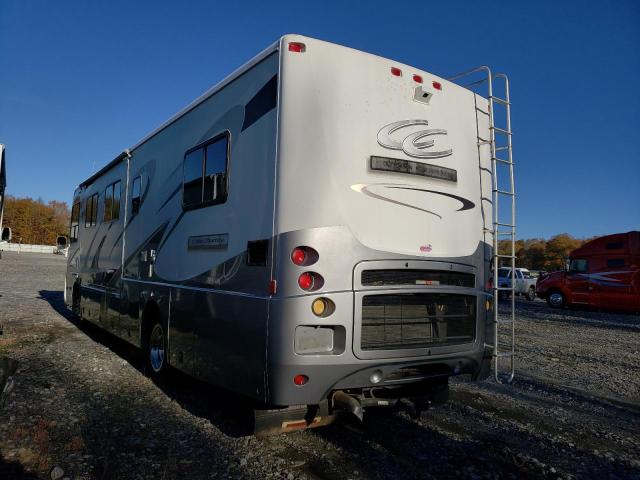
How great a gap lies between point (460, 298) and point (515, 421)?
4.80 feet

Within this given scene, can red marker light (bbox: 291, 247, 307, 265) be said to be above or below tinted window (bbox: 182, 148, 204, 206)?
below

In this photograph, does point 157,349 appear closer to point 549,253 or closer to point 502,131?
point 502,131

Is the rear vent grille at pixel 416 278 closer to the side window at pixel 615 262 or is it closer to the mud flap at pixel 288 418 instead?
the mud flap at pixel 288 418

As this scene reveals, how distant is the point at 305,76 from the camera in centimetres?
337

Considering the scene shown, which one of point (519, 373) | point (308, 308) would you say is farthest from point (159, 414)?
point (519, 373)

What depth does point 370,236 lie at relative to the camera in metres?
3.45

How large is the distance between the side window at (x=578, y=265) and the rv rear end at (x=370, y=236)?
50.5 ft

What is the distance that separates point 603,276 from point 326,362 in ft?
54.8

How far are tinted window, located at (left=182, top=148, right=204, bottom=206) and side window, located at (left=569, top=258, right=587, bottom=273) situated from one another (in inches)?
669

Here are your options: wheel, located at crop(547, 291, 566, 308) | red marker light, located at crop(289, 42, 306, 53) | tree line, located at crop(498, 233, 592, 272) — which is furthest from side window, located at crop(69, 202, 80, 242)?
tree line, located at crop(498, 233, 592, 272)

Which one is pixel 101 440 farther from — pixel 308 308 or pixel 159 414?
pixel 308 308

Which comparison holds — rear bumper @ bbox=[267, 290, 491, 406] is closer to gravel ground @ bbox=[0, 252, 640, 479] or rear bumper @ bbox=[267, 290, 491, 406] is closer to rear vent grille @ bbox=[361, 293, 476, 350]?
rear vent grille @ bbox=[361, 293, 476, 350]

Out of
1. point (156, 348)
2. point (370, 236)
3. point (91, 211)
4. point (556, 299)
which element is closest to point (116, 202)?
point (91, 211)

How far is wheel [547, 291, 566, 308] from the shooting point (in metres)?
18.0
